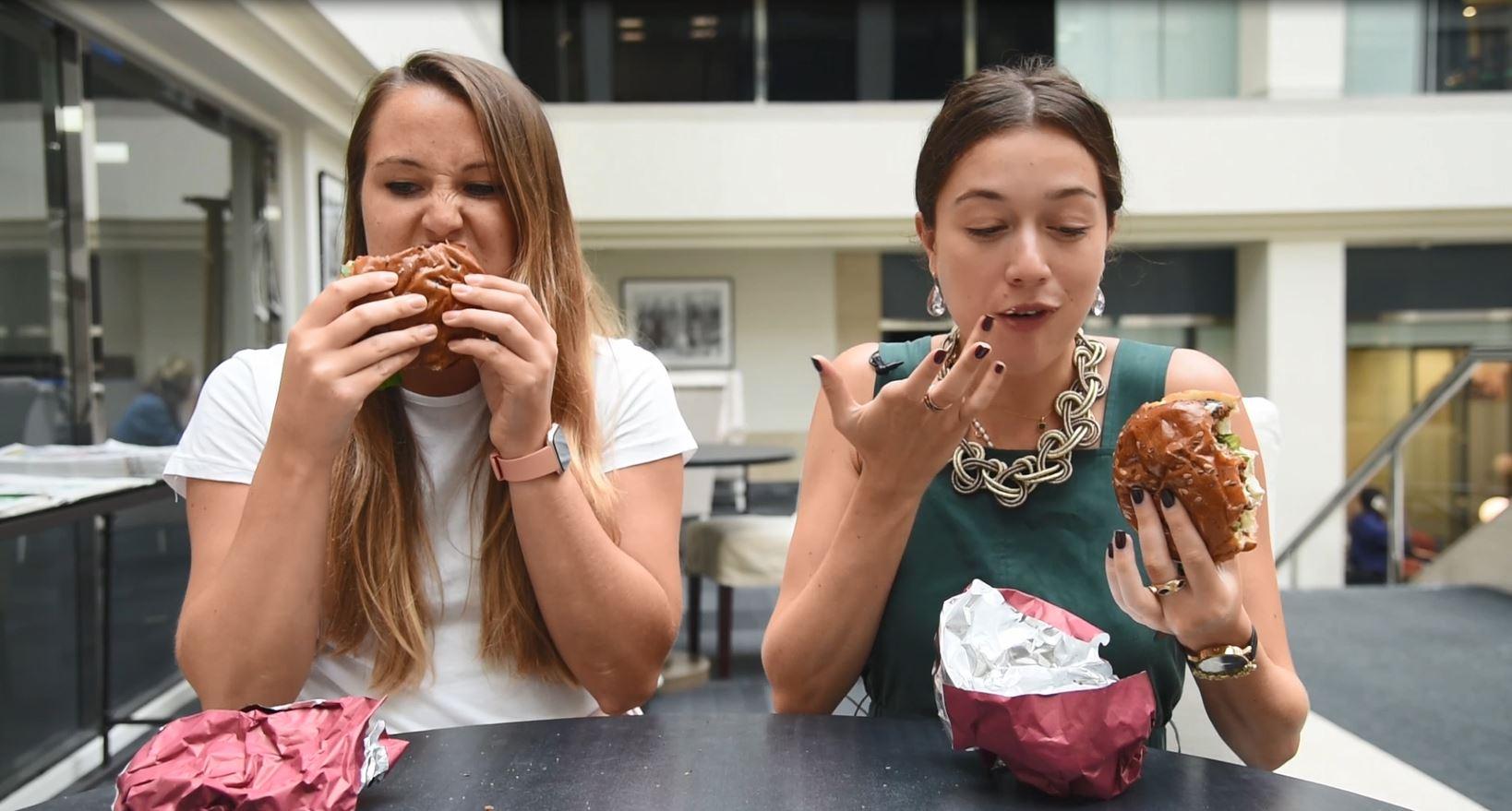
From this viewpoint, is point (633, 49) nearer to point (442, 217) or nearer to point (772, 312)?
point (772, 312)

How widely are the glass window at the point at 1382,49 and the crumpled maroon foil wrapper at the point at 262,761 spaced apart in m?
10.9

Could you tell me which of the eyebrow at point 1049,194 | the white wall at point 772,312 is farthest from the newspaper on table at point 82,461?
the white wall at point 772,312

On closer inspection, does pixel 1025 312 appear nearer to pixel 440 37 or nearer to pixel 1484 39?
pixel 440 37

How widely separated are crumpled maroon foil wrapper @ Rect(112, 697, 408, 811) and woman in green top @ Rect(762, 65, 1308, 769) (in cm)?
52

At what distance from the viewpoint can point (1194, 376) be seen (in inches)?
52.6

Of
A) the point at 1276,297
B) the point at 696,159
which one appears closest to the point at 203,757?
the point at 696,159

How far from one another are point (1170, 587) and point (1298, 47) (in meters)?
10.2

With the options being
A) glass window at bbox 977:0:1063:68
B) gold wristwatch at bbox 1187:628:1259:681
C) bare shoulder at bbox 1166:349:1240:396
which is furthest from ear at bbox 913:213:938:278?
glass window at bbox 977:0:1063:68

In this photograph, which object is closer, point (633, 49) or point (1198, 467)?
point (1198, 467)

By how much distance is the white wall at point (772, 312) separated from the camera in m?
10.9

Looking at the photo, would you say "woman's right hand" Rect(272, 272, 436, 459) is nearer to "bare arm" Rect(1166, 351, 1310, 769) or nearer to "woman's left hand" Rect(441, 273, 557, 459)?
"woman's left hand" Rect(441, 273, 557, 459)

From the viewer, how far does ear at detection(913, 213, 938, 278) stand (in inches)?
52.0

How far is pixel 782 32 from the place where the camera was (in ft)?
32.1

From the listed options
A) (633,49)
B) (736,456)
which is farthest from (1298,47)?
(736,456)
